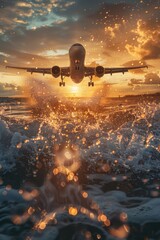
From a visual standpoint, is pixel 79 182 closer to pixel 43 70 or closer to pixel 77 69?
pixel 77 69

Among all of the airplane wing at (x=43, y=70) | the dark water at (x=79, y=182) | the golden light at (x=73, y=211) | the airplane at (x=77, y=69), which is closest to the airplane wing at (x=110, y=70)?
the airplane at (x=77, y=69)

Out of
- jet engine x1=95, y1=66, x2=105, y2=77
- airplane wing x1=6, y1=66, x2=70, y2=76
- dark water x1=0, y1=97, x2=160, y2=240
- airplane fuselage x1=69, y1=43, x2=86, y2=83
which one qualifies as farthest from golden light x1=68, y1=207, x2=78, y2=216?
airplane wing x1=6, y1=66, x2=70, y2=76

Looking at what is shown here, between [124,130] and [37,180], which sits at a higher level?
[124,130]

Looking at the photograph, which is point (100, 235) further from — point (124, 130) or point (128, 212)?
point (124, 130)

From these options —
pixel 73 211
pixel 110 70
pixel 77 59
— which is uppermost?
pixel 77 59

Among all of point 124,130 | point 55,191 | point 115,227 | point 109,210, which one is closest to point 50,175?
point 55,191

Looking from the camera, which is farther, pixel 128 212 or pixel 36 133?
pixel 36 133

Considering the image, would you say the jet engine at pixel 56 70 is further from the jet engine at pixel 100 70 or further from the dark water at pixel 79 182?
the dark water at pixel 79 182

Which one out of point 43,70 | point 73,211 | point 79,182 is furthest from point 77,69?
point 73,211

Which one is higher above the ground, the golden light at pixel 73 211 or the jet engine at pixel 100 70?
the jet engine at pixel 100 70
